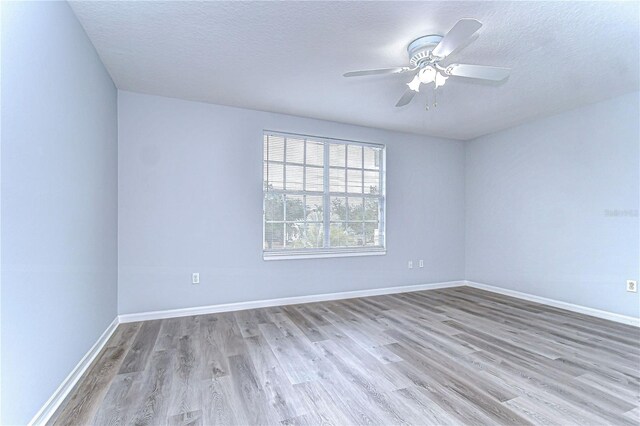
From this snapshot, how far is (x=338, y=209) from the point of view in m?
4.20

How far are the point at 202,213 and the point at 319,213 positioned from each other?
4.99 ft

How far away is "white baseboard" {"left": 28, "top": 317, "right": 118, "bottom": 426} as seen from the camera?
60.2 inches

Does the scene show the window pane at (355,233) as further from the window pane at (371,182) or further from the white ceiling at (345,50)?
the white ceiling at (345,50)

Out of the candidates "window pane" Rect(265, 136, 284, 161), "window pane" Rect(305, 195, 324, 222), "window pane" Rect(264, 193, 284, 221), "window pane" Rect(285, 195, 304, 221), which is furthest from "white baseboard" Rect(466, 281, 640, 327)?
"window pane" Rect(265, 136, 284, 161)

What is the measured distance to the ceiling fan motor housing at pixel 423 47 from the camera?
208 cm

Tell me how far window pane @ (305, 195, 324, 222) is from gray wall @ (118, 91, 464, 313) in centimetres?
59

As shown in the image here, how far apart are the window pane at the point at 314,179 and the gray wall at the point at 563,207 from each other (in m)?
2.67

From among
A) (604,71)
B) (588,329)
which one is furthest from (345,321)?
(604,71)

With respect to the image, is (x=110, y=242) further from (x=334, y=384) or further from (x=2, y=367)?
(x=334, y=384)

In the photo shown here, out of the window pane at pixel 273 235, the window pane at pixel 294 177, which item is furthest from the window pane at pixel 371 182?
the window pane at pixel 273 235

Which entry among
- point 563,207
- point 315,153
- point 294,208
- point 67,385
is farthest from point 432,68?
point 67,385

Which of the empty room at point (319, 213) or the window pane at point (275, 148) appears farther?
the window pane at point (275, 148)

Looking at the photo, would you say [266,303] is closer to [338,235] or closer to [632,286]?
[338,235]

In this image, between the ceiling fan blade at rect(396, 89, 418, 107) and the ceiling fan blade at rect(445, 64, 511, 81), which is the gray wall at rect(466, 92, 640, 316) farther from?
the ceiling fan blade at rect(396, 89, 418, 107)
